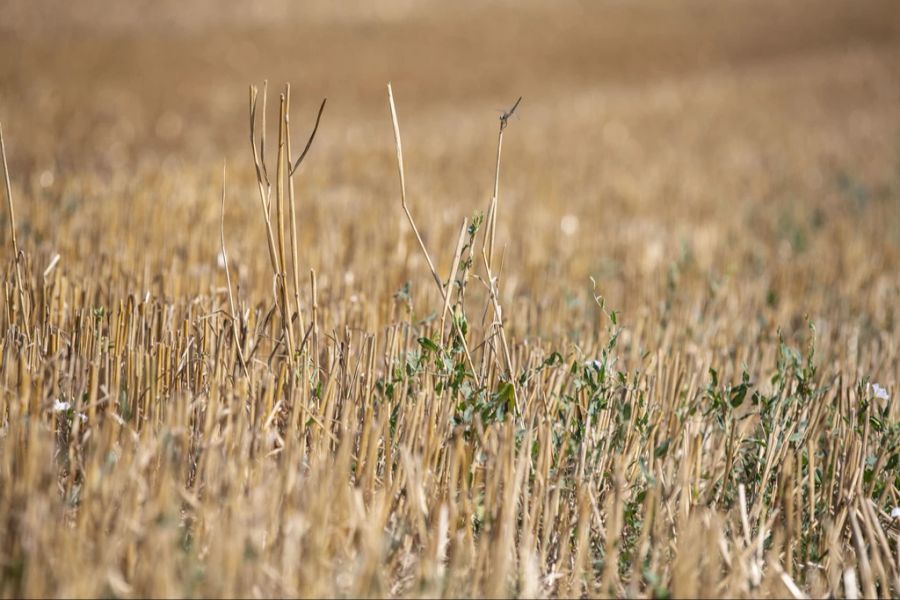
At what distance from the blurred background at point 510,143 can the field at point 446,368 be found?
49 mm

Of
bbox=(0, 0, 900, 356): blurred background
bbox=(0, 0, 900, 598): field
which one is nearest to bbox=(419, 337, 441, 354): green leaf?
bbox=(0, 0, 900, 598): field

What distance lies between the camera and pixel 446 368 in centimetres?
192

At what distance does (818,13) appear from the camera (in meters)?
20.2

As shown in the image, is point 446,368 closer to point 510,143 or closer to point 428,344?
point 428,344

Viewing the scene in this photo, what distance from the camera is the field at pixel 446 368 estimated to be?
4.88 ft

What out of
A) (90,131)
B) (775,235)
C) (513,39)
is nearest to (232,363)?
(775,235)

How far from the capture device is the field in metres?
1.49

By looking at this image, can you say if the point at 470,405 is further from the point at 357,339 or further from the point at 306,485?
the point at 357,339

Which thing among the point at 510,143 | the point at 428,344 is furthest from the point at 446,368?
the point at 510,143

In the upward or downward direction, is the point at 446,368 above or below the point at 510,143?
below

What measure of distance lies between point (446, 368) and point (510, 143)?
670 centimetres

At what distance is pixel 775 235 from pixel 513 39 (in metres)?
12.7

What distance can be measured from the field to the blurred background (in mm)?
49

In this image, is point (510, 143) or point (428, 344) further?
point (510, 143)
